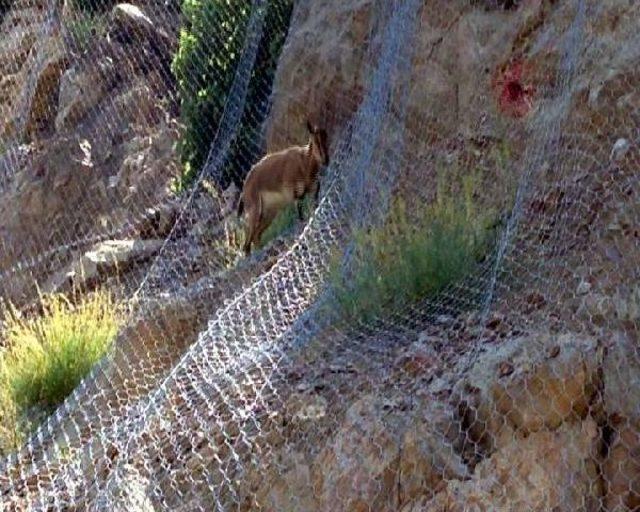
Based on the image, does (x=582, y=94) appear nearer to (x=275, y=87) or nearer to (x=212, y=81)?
(x=275, y=87)

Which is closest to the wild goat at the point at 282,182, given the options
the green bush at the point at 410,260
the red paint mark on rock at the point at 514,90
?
the red paint mark on rock at the point at 514,90

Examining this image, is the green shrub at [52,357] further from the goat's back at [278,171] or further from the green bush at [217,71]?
the green bush at [217,71]

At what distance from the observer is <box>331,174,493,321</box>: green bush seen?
178 inches

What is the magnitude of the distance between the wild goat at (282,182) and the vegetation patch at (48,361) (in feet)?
4.26

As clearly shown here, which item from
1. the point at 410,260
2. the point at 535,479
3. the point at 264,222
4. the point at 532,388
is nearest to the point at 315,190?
the point at 264,222

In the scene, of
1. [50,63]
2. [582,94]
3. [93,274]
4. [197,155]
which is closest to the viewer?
[582,94]

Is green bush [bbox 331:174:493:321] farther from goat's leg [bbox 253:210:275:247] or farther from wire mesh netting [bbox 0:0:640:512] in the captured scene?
goat's leg [bbox 253:210:275:247]

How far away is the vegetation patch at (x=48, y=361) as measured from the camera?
545 cm

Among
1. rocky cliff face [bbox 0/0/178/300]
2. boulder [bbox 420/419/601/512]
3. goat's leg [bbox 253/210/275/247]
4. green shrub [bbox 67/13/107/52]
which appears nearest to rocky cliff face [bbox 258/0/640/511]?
boulder [bbox 420/419/601/512]

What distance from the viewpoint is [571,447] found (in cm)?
320

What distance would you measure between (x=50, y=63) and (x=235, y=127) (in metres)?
3.25

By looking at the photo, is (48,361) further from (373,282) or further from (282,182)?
(282,182)

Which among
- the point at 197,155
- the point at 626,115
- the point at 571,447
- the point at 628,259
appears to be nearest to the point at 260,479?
the point at 571,447

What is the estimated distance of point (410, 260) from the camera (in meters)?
4.65
